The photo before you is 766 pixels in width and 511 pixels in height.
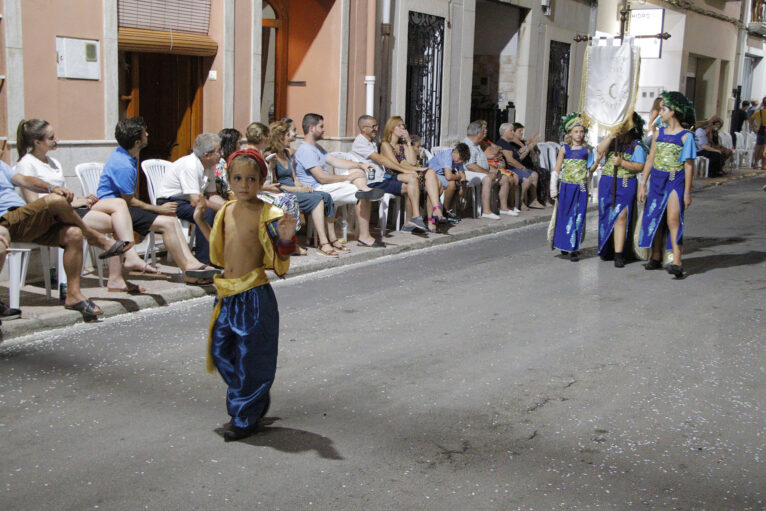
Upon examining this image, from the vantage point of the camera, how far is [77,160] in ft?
33.4

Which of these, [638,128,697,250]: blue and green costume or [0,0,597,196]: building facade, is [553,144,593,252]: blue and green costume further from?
[0,0,597,196]: building facade

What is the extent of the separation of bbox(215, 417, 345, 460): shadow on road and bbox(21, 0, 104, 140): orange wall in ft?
19.5

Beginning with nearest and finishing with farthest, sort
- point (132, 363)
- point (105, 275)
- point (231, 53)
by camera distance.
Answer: point (132, 363) → point (105, 275) → point (231, 53)

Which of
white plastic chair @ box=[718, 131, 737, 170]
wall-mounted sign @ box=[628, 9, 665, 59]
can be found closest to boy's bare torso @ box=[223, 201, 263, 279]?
wall-mounted sign @ box=[628, 9, 665, 59]

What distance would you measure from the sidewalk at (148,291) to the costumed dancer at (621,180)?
2.09 metres

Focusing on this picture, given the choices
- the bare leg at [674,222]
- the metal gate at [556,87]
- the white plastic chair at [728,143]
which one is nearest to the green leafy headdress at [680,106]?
the bare leg at [674,222]

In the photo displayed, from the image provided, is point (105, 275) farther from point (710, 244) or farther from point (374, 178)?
point (710, 244)

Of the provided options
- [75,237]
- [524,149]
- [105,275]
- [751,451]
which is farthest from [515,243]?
[751,451]

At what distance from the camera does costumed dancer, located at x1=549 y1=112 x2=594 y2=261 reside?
10.8 meters

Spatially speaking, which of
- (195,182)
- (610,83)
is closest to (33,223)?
(195,182)

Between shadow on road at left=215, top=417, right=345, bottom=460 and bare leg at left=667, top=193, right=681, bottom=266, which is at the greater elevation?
bare leg at left=667, top=193, right=681, bottom=266

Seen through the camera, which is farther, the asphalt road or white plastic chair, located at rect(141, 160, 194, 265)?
white plastic chair, located at rect(141, 160, 194, 265)

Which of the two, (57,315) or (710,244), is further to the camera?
(710,244)

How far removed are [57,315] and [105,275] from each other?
5.92 ft
